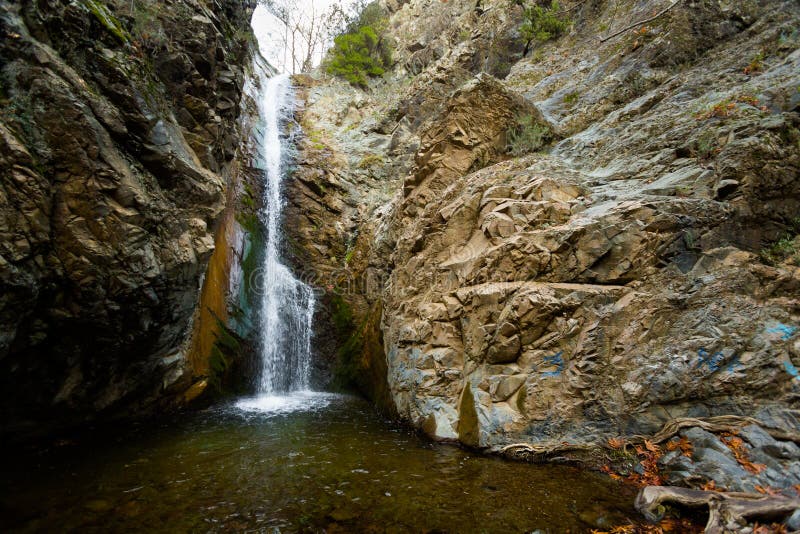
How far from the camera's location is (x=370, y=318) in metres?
12.3

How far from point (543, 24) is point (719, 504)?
69.7ft

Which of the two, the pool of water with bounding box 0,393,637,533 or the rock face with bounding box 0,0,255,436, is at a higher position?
the rock face with bounding box 0,0,255,436

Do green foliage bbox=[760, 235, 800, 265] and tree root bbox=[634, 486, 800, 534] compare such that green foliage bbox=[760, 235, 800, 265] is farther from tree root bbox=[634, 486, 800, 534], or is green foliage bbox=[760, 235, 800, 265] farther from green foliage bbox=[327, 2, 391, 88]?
green foliage bbox=[327, 2, 391, 88]

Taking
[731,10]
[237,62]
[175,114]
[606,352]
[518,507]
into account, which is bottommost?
[518,507]

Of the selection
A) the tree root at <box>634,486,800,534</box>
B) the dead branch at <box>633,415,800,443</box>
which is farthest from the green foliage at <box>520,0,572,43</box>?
the tree root at <box>634,486,800,534</box>

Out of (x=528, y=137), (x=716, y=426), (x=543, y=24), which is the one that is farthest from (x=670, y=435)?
(x=543, y=24)

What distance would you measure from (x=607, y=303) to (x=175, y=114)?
34.0 ft

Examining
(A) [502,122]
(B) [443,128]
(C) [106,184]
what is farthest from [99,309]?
(A) [502,122]

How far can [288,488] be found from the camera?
5.25 metres

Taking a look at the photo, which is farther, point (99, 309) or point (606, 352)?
point (99, 309)

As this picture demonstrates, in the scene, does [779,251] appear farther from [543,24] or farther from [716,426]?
[543,24]

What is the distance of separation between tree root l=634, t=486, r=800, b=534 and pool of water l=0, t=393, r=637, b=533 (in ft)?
0.91

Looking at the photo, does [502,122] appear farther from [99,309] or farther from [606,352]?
[99,309]

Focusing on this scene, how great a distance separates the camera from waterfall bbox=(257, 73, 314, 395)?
12.5m
